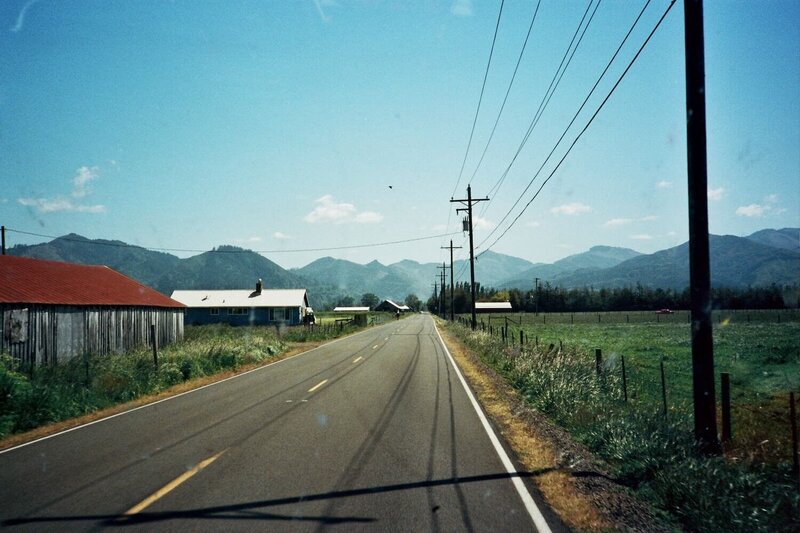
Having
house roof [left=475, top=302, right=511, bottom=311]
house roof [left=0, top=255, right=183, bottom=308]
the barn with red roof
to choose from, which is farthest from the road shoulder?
house roof [left=475, top=302, right=511, bottom=311]

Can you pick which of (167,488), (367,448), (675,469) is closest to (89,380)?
(167,488)

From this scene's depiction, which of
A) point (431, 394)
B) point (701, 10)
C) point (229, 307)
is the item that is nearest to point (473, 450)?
point (431, 394)

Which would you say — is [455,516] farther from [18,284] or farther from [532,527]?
[18,284]

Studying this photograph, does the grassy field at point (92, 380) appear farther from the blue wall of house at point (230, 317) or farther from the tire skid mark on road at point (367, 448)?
the blue wall of house at point (230, 317)

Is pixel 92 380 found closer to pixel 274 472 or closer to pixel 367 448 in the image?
pixel 274 472

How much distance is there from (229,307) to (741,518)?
66.2 m

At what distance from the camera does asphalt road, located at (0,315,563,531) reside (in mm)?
5016

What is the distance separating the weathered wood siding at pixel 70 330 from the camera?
16547 mm

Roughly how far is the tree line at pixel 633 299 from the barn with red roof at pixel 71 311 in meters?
85.7

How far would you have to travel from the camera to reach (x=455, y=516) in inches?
198

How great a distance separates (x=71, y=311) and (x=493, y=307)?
13509 cm

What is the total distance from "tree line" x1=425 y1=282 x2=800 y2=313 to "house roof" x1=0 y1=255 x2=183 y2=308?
85.4 metres

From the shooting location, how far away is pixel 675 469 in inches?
224

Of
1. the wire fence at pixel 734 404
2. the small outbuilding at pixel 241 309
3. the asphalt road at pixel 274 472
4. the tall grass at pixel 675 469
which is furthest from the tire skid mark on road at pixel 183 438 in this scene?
the small outbuilding at pixel 241 309
